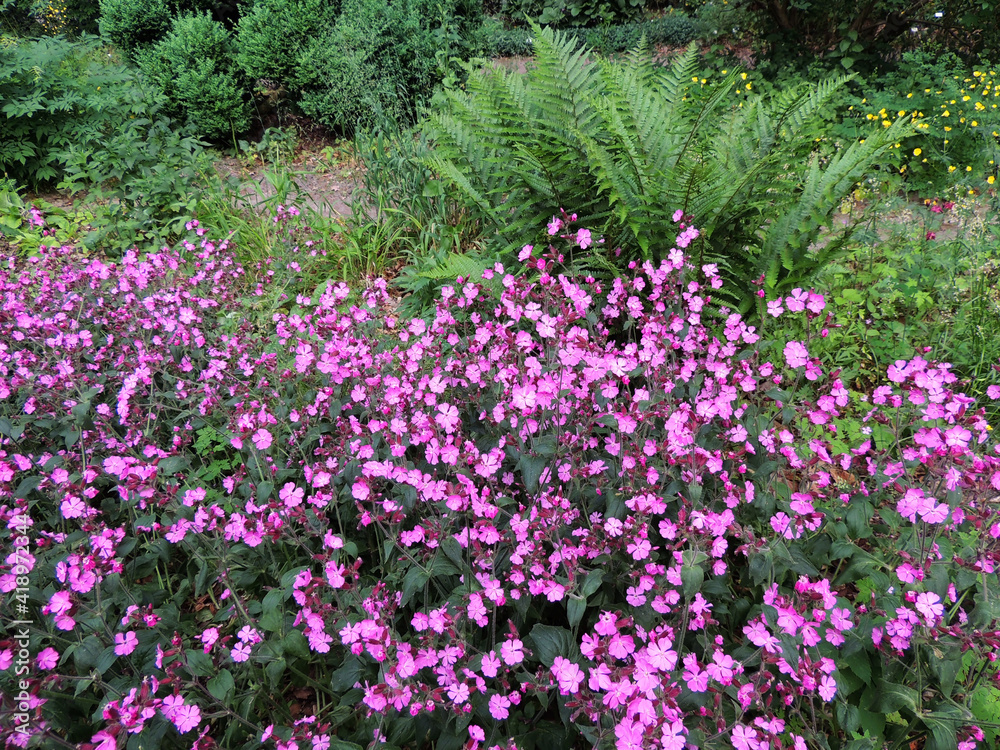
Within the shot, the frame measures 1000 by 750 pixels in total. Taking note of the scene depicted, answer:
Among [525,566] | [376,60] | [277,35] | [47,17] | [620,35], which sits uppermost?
[620,35]

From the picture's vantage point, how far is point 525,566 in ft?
5.49

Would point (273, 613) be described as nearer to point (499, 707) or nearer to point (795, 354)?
point (499, 707)

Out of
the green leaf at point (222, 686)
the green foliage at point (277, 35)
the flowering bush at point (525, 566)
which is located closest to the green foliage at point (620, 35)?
the green foliage at point (277, 35)

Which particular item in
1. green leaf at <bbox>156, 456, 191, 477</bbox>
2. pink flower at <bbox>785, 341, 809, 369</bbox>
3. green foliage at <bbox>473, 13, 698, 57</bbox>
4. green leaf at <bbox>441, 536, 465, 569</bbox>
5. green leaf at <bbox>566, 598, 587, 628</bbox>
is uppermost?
green foliage at <bbox>473, 13, 698, 57</bbox>

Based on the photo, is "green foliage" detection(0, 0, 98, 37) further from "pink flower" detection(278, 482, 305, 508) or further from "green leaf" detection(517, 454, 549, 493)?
"green leaf" detection(517, 454, 549, 493)

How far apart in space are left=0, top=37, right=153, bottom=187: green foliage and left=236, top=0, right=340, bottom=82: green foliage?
4.09 feet

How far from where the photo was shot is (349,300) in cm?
398

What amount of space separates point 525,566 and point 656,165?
2.39 meters

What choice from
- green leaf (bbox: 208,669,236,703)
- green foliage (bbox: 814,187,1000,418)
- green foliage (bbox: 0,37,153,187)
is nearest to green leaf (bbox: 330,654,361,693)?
green leaf (bbox: 208,669,236,703)

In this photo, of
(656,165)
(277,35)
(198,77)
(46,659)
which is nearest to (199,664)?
(46,659)

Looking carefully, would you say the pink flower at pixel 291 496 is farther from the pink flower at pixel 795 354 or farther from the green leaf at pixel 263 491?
the pink flower at pixel 795 354

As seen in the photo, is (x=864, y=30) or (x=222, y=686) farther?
(x=864, y=30)

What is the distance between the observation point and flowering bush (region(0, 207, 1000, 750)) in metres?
1.48

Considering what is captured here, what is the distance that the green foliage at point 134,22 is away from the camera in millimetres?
6809
